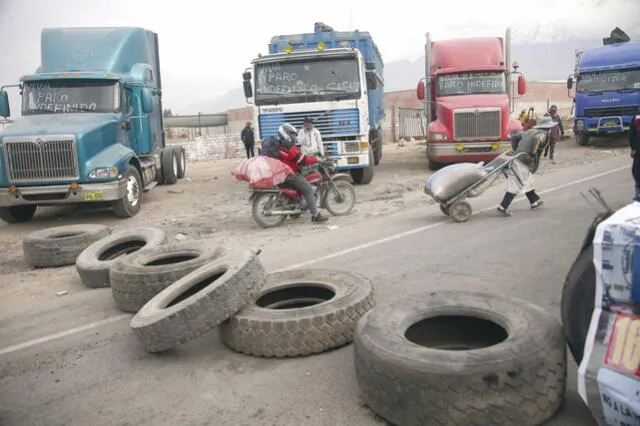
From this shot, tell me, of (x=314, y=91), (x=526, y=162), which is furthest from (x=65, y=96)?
(x=526, y=162)

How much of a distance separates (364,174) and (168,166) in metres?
6.35

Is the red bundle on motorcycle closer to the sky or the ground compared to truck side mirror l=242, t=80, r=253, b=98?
closer to the ground

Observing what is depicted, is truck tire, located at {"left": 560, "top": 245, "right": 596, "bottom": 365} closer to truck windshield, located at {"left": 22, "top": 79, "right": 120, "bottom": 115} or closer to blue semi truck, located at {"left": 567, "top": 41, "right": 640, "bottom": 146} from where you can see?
truck windshield, located at {"left": 22, "top": 79, "right": 120, "bottom": 115}

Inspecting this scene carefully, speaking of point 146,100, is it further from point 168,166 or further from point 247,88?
point 168,166

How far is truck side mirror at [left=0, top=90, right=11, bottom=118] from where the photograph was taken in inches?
443

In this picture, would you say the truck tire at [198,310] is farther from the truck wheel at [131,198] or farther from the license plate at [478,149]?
the license plate at [478,149]

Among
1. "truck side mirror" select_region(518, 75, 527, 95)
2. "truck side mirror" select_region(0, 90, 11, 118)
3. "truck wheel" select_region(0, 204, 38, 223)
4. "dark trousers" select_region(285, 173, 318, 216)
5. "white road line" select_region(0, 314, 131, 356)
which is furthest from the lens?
"truck side mirror" select_region(518, 75, 527, 95)

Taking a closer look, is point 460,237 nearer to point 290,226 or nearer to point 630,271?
point 290,226

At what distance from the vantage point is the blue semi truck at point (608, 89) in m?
18.8

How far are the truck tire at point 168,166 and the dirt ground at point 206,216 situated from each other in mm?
326

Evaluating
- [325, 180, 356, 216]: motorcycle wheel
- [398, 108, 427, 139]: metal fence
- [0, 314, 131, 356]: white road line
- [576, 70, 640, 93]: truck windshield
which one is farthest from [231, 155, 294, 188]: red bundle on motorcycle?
[398, 108, 427, 139]: metal fence

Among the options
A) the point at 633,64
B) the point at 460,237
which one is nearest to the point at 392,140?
the point at 633,64

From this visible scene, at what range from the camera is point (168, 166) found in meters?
16.2

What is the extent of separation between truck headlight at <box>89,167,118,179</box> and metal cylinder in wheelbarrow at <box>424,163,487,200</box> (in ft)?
20.1
